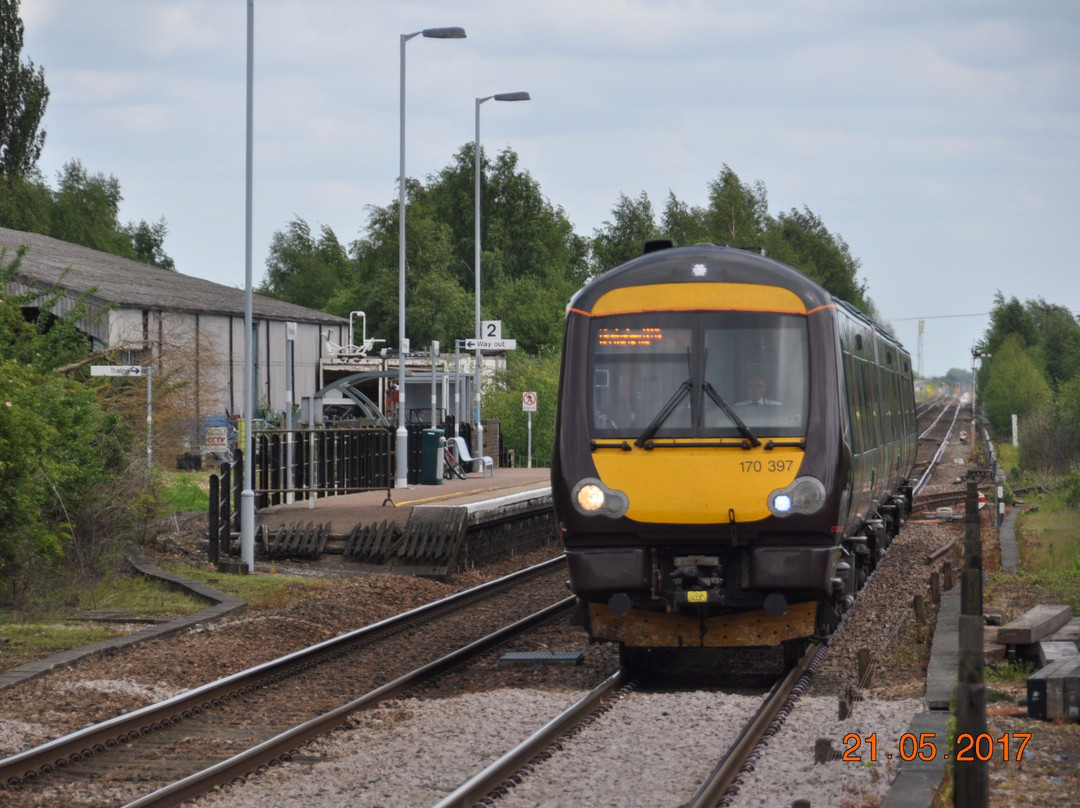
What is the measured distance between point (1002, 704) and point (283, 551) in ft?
39.3

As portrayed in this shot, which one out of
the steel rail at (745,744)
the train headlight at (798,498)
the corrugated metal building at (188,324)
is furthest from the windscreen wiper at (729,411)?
the corrugated metal building at (188,324)

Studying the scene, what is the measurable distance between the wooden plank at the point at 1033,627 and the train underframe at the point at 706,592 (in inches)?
50.5

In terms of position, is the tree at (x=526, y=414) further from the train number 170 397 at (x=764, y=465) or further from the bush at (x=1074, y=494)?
the train number 170 397 at (x=764, y=465)

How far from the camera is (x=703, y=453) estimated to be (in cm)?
1070

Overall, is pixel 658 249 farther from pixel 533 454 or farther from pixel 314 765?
pixel 533 454

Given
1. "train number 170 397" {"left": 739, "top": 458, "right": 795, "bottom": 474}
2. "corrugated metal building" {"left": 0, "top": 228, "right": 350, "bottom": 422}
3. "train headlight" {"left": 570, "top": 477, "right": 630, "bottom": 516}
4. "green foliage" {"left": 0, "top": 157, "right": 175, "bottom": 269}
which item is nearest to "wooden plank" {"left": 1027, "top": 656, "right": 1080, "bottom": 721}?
"train number 170 397" {"left": 739, "top": 458, "right": 795, "bottom": 474}

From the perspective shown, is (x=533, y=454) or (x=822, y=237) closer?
(x=533, y=454)

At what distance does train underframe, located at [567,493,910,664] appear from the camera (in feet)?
34.8

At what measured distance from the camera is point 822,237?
368ft

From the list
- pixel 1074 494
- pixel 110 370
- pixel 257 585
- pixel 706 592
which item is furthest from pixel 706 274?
pixel 1074 494

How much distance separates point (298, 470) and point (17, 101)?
182 ft

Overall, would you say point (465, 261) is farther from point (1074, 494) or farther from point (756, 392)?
point (756, 392)

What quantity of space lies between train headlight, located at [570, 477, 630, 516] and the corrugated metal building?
23.8 meters

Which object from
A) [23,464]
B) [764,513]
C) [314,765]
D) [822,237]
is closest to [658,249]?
[764,513]
